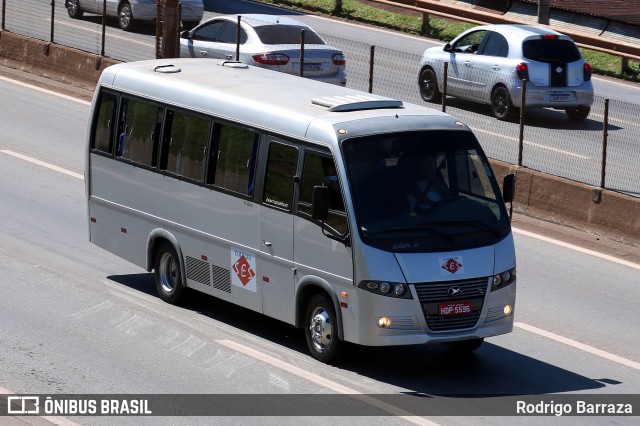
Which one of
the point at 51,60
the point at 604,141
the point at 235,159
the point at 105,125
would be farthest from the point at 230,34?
the point at 235,159

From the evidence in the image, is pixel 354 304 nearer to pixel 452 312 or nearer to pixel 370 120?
pixel 452 312

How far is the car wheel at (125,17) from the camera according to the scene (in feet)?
102

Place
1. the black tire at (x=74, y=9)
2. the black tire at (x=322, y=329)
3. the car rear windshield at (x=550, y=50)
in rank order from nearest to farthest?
1. the black tire at (x=322, y=329)
2. the car rear windshield at (x=550, y=50)
3. the black tire at (x=74, y=9)

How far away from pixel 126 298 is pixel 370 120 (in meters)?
3.71

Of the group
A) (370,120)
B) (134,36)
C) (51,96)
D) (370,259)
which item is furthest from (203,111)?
(134,36)

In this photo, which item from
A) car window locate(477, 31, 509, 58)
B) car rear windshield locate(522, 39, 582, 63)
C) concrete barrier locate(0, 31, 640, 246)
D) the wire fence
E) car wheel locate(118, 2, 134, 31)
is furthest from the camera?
car wheel locate(118, 2, 134, 31)

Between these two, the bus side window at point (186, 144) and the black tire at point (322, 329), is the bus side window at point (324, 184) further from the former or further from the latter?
the bus side window at point (186, 144)

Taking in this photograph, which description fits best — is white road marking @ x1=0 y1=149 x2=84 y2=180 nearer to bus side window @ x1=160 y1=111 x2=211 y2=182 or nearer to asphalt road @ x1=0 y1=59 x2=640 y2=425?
asphalt road @ x1=0 y1=59 x2=640 y2=425

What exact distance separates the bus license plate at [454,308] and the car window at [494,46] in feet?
47.0

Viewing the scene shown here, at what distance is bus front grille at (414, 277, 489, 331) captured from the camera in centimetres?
1126

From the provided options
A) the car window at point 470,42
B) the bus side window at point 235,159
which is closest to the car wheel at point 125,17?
the car window at point 470,42

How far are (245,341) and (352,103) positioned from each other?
2496 mm

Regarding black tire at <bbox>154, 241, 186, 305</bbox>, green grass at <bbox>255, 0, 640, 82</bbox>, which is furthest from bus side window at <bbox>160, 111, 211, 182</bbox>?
green grass at <bbox>255, 0, 640, 82</bbox>

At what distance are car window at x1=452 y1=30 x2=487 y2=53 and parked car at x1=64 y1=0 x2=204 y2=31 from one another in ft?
23.4
